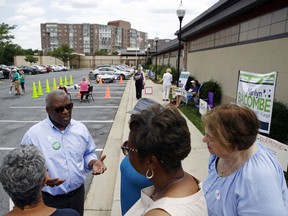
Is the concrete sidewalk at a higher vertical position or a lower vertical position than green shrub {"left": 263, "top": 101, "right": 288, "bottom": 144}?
lower

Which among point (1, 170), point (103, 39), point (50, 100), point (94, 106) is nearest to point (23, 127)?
point (94, 106)

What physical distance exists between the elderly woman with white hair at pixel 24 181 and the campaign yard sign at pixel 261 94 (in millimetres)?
3655

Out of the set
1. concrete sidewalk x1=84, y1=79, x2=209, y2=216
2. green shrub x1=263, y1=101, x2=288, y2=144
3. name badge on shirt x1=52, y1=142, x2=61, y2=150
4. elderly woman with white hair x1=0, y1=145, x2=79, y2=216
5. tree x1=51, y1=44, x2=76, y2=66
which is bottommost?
concrete sidewalk x1=84, y1=79, x2=209, y2=216

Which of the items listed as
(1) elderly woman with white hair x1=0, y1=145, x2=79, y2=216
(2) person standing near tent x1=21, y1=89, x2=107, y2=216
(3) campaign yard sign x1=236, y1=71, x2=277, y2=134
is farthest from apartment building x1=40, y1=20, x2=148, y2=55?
(1) elderly woman with white hair x1=0, y1=145, x2=79, y2=216

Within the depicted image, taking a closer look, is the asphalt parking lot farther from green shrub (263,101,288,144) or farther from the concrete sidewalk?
green shrub (263,101,288,144)

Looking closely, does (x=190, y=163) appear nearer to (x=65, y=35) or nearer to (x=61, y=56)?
(x=61, y=56)

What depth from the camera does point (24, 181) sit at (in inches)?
54.5

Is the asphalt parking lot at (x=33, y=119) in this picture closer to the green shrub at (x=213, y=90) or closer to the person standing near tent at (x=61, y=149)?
the person standing near tent at (x=61, y=149)

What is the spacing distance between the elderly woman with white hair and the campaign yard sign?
12.0 ft

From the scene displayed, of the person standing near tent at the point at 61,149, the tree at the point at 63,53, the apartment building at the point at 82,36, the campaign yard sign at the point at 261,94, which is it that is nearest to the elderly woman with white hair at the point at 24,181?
the person standing near tent at the point at 61,149

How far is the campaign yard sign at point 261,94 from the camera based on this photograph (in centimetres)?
409

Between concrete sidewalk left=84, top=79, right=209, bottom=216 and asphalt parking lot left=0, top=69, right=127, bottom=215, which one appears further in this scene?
asphalt parking lot left=0, top=69, right=127, bottom=215

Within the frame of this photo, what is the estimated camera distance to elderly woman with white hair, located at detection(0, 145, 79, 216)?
1.38 meters

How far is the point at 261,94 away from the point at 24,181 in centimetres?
389
